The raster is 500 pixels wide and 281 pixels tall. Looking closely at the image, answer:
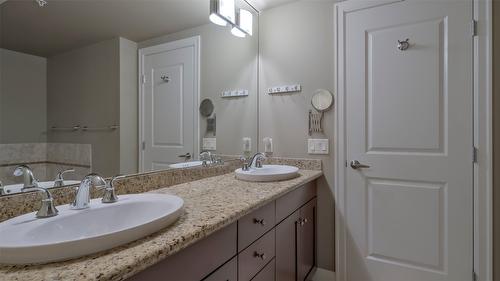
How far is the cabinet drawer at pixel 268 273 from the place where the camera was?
47.7 inches

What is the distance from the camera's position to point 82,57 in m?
1.10

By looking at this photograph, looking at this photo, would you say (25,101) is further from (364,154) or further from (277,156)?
(364,154)

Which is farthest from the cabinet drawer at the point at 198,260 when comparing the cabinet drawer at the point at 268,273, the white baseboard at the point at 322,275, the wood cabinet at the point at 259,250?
the white baseboard at the point at 322,275

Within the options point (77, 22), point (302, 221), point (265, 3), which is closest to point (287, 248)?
point (302, 221)

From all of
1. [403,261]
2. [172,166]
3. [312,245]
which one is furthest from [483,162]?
[172,166]

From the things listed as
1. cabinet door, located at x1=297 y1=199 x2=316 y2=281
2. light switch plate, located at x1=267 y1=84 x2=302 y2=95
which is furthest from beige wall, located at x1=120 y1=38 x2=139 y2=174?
light switch plate, located at x1=267 y1=84 x2=302 y2=95

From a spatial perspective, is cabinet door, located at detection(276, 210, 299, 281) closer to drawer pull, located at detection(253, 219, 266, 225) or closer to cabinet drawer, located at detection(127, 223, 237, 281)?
drawer pull, located at detection(253, 219, 266, 225)

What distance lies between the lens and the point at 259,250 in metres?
1.22

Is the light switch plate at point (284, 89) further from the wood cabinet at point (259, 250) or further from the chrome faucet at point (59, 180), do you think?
the chrome faucet at point (59, 180)

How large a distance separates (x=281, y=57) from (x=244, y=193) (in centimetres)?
137

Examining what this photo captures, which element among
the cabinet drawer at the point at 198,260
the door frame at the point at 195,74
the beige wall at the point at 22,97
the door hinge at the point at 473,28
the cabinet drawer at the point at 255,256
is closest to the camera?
the cabinet drawer at the point at 198,260

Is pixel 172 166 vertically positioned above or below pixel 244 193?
above

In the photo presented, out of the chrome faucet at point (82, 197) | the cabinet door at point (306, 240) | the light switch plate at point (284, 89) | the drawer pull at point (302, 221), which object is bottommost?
the cabinet door at point (306, 240)

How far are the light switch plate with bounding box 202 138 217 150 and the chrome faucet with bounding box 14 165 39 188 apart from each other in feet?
3.30
